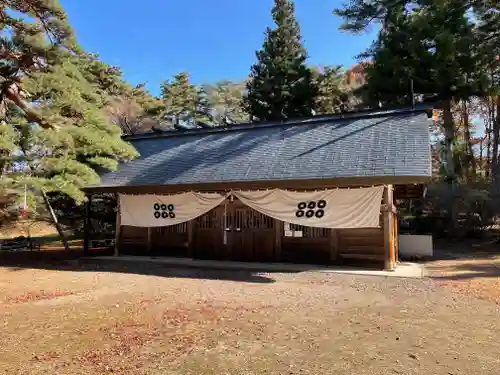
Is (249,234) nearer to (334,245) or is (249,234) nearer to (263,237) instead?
(263,237)

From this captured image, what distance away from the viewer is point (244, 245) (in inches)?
416

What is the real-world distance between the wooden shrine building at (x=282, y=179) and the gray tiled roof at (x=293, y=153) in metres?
0.03

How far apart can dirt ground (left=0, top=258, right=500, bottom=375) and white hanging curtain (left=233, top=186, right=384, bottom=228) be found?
4.57 feet

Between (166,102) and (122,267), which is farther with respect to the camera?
(166,102)

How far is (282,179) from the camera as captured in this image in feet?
30.1

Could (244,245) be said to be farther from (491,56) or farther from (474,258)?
(491,56)

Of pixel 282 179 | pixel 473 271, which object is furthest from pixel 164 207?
pixel 473 271

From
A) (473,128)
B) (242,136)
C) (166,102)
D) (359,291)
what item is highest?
(166,102)

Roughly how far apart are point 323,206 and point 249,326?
192 inches

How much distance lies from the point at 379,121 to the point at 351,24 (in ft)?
28.8

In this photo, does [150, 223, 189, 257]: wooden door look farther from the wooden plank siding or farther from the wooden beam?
the wooden beam

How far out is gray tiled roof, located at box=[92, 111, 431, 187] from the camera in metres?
8.87

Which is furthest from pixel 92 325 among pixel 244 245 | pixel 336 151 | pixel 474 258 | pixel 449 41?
pixel 449 41

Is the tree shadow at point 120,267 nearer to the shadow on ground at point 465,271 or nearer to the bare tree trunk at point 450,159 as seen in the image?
the shadow on ground at point 465,271
